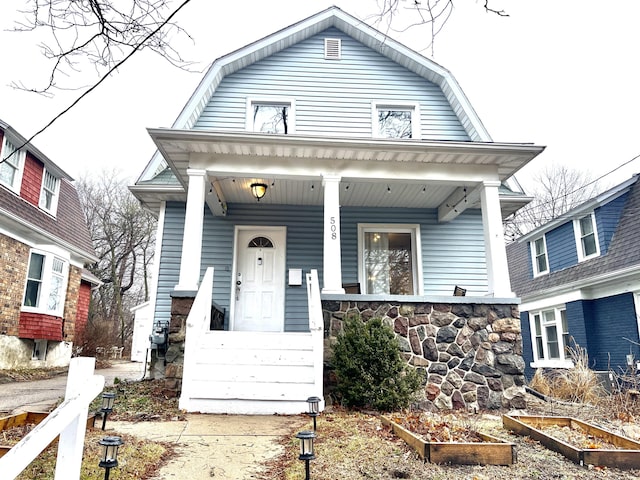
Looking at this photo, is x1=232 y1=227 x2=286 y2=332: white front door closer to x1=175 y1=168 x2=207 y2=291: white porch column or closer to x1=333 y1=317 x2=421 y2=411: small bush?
x1=175 y1=168 x2=207 y2=291: white porch column

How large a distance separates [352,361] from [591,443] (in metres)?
2.33

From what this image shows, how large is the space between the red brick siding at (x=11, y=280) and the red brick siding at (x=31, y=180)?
3.93 feet

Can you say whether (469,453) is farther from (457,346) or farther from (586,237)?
(586,237)

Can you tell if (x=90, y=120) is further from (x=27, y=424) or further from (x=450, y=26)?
(x=450, y=26)

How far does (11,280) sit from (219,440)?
27.6 ft

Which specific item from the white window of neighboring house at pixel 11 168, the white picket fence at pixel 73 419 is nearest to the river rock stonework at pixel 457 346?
the white picket fence at pixel 73 419

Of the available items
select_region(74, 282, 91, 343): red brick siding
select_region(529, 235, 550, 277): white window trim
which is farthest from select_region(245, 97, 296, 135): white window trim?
select_region(74, 282, 91, 343): red brick siding

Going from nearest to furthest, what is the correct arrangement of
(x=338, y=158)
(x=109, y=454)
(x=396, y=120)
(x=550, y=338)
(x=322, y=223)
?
(x=109, y=454) < (x=338, y=158) < (x=322, y=223) < (x=396, y=120) < (x=550, y=338)

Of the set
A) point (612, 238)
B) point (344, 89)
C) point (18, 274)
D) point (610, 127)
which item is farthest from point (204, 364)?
point (610, 127)

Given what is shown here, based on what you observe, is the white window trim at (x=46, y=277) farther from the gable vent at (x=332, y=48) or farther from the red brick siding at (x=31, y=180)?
the gable vent at (x=332, y=48)

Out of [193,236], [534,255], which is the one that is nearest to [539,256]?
[534,255]

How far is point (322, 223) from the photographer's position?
8.42 metres

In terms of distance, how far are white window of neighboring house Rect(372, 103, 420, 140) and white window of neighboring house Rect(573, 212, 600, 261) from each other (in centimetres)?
500

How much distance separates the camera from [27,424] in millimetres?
3699
